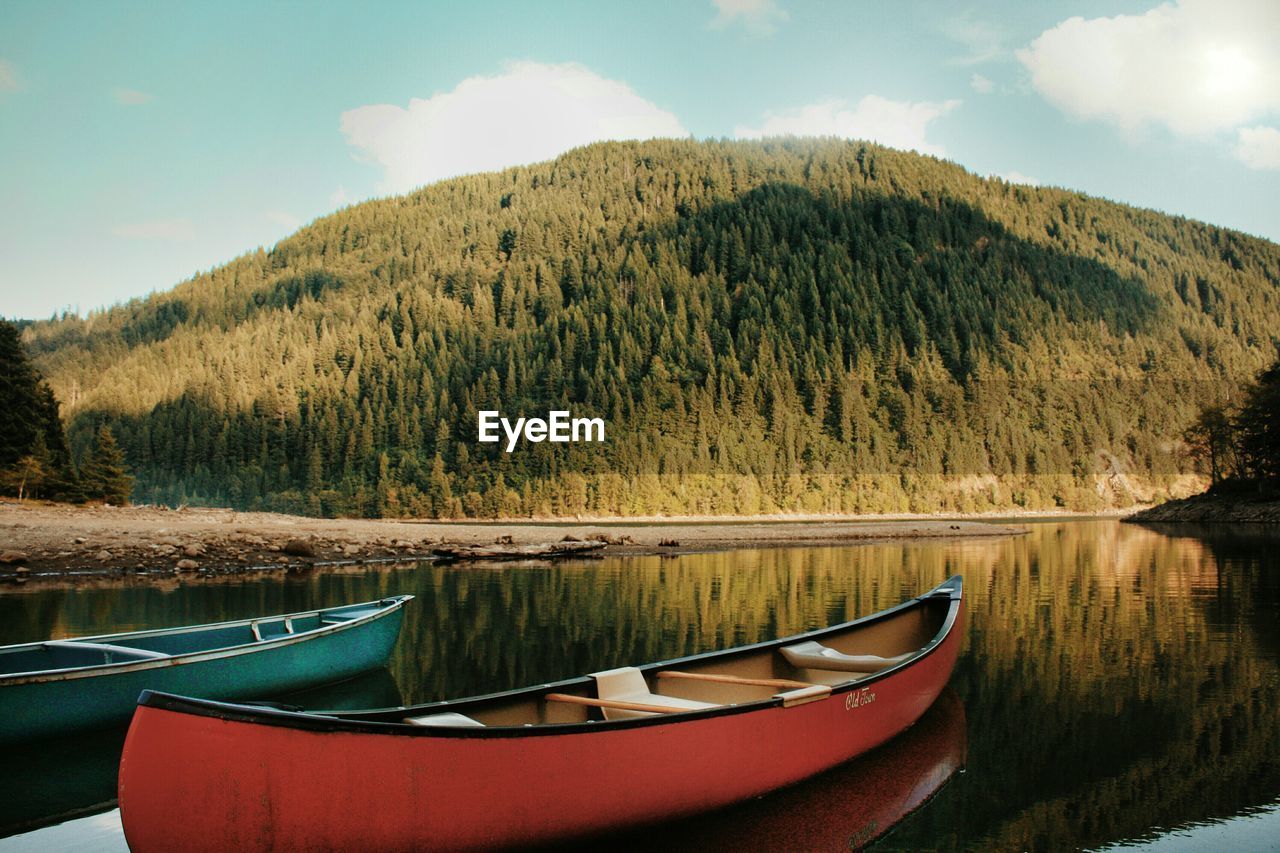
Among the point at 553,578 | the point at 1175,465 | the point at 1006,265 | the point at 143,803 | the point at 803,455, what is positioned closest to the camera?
the point at 143,803

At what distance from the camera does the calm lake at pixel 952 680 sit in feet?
28.8

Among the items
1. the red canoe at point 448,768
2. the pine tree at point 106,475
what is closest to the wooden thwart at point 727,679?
the red canoe at point 448,768

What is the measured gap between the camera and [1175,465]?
13412 cm

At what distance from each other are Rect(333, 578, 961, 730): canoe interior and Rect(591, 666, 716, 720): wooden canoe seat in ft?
0.17

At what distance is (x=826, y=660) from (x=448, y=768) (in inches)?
250

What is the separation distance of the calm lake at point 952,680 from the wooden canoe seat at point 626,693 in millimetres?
1362

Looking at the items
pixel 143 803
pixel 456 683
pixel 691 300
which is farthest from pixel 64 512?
pixel 691 300

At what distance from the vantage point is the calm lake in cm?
877

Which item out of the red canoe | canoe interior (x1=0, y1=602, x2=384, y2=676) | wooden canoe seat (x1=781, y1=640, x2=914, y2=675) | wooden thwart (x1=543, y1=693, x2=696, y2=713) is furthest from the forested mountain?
the red canoe

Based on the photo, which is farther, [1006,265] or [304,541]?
[1006,265]

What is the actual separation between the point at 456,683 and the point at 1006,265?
180118 millimetres

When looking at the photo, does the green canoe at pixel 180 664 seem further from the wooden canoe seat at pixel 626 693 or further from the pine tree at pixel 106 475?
the pine tree at pixel 106 475

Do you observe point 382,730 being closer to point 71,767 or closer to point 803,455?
point 71,767

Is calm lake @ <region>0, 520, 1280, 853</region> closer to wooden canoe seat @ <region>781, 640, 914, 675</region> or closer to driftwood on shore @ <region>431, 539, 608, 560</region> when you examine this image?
wooden canoe seat @ <region>781, 640, 914, 675</region>
